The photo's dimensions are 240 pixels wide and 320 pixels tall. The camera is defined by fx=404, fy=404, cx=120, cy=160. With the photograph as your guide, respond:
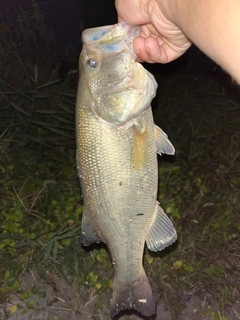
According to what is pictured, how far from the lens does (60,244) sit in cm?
377

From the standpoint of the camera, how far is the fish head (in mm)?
1919

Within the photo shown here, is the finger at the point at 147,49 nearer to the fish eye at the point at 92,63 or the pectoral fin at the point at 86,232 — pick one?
the fish eye at the point at 92,63

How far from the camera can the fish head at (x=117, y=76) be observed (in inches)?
75.5

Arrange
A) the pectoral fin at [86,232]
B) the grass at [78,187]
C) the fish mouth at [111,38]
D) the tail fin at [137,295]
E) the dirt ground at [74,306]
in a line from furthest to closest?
the grass at [78,187], the dirt ground at [74,306], the tail fin at [137,295], the pectoral fin at [86,232], the fish mouth at [111,38]

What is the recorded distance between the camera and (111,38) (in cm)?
190

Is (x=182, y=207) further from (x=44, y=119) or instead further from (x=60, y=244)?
(x=44, y=119)

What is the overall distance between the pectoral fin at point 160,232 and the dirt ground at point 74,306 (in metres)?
1.49

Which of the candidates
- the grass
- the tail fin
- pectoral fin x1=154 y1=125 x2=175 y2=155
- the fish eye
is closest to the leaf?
the grass

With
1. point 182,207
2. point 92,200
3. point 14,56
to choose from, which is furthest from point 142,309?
point 14,56

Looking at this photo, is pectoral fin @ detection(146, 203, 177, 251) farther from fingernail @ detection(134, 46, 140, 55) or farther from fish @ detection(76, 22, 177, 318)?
fingernail @ detection(134, 46, 140, 55)

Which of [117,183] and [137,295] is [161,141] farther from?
[137,295]

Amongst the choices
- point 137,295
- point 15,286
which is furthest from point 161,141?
point 15,286

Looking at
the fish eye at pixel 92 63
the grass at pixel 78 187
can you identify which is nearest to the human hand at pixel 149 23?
the fish eye at pixel 92 63

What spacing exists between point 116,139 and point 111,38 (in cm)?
48
